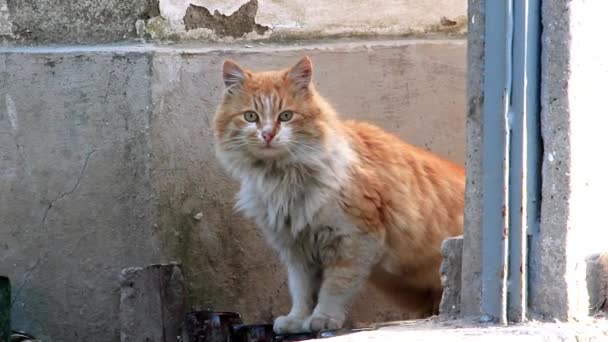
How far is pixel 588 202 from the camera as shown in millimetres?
3988

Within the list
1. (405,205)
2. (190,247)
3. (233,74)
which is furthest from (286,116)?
(190,247)

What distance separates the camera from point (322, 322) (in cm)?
488

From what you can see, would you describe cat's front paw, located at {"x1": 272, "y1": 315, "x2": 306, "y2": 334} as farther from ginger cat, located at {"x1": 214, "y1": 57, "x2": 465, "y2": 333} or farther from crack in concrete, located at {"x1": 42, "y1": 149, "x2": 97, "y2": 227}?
crack in concrete, located at {"x1": 42, "y1": 149, "x2": 97, "y2": 227}

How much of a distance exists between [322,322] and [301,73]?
1.11 metres

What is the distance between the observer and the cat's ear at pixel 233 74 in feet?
16.9

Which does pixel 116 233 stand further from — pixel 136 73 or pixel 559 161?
pixel 559 161

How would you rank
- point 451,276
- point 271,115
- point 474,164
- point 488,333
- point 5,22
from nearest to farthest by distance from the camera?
point 488,333 → point 474,164 → point 451,276 → point 271,115 → point 5,22

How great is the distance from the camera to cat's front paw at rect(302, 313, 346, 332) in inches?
192

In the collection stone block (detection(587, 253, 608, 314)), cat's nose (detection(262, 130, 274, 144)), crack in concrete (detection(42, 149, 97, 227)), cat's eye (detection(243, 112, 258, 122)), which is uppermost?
cat's eye (detection(243, 112, 258, 122))

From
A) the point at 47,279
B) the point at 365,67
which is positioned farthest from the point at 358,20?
the point at 47,279

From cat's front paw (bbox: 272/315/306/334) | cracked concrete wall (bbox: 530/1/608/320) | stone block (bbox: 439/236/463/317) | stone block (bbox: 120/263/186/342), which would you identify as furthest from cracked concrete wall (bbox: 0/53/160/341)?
cracked concrete wall (bbox: 530/1/608/320)

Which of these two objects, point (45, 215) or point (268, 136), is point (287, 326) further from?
point (45, 215)

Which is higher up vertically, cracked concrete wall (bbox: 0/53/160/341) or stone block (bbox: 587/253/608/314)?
cracked concrete wall (bbox: 0/53/160/341)

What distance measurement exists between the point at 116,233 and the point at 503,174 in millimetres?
2392
